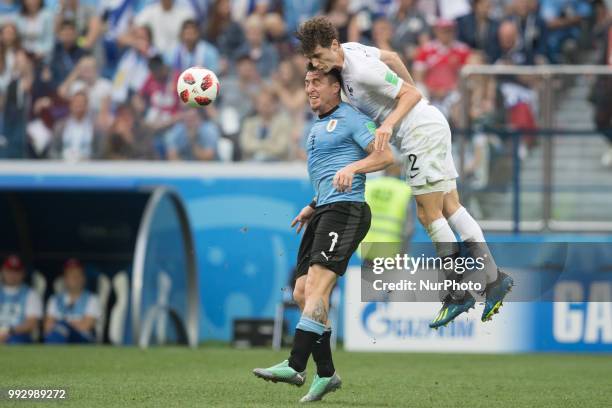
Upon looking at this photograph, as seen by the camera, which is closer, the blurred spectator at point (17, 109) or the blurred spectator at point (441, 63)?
the blurred spectator at point (441, 63)

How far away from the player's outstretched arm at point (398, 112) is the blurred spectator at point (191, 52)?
9.02 meters

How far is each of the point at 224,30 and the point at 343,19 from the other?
181 centimetres

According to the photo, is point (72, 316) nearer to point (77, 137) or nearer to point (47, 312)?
point (47, 312)

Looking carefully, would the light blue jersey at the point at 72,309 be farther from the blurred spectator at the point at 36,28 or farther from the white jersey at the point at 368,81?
the white jersey at the point at 368,81

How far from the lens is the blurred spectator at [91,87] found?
1717 cm

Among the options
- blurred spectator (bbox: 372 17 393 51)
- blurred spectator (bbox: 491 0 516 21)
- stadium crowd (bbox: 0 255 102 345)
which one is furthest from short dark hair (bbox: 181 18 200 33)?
blurred spectator (bbox: 491 0 516 21)

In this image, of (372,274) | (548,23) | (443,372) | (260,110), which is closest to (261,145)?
(260,110)

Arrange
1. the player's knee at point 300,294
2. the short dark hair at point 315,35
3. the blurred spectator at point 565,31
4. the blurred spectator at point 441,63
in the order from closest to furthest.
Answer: the short dark hair at point 315,35 < the player's knee at point 300,294 < the blurred spectator at point 441,63 < the blurred spectator at point 565,31

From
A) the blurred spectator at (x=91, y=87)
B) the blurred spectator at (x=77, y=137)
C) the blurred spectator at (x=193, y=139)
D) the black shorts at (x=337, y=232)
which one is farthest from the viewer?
the blurred spectator at (x=91, y=87)

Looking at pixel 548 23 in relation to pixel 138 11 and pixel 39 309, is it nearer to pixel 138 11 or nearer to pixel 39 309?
pixel 138 11

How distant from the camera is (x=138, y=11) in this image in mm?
17875

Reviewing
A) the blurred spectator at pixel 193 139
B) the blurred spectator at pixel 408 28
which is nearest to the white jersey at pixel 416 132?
the blurred spectator at pixel 408 28

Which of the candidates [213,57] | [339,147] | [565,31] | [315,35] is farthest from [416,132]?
[213,57]

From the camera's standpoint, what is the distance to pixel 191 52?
17453mm
